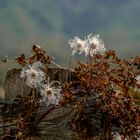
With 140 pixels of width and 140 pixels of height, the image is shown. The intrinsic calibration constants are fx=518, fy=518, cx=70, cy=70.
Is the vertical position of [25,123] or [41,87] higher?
[41,87]

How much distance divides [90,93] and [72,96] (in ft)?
0.56

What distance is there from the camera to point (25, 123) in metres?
3.79

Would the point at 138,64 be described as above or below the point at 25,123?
above

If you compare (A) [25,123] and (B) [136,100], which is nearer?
(A) [25,123]

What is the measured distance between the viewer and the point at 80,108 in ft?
12.4

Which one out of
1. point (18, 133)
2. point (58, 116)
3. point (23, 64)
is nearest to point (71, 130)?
point (58, 116)

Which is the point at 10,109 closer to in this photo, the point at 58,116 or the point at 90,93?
the point at 58,116

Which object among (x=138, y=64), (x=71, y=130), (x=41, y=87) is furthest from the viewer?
(x=138, y=64)

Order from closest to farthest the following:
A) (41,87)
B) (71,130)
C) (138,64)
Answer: (71,130) < (41,87) < (138,64)

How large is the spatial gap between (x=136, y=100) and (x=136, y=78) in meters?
0.18

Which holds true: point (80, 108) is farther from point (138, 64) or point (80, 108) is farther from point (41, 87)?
point (138, 64)

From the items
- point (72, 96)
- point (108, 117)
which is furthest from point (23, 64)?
point (108, 117)

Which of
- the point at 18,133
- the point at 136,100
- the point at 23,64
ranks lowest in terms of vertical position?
the point at 18,133

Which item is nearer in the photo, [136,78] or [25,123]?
[25,123]
